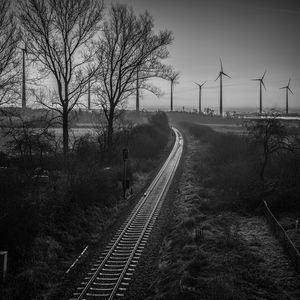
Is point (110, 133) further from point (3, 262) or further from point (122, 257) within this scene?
point (3, 262)

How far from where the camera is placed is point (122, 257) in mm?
13977

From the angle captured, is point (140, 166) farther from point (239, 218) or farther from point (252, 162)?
point (239, 218)

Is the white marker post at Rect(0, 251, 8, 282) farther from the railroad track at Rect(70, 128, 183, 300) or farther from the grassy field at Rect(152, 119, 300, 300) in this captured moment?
the grassy field at Rect(152, 119, 300, 300)

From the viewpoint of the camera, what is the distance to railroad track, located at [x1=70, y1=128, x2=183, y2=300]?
37.0 ft

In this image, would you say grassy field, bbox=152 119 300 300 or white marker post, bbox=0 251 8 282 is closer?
grassy field, bbox=152 119 300 300

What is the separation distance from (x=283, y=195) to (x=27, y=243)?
1568 centimetres

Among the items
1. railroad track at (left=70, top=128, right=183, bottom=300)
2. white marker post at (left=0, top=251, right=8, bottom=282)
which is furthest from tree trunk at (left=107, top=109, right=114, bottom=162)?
white marker post at (left=0, top=251, right=8, bottom=282)

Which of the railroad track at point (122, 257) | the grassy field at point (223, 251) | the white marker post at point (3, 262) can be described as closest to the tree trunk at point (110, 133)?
the grassy field at point (223, 251)

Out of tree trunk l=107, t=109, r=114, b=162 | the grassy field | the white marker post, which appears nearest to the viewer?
the grassy field

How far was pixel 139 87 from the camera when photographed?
1192 inches

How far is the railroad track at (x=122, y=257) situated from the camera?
37.0 ft

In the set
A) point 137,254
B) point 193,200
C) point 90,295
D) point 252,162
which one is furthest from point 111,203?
point 252,162

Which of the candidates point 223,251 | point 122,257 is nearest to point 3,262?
point 122,257

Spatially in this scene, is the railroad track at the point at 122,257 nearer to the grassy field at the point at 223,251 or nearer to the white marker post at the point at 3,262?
the grassy field at the point at 223,251
